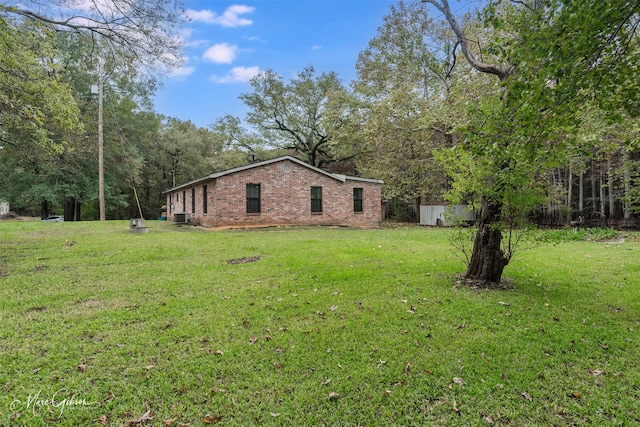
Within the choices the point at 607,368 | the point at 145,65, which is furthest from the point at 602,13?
the point at 145,65

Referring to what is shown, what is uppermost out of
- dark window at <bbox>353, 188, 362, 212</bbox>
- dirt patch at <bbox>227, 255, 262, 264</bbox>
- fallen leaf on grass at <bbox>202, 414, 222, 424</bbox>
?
dark window at <bbox>353, 188, 362, 212</bbox>

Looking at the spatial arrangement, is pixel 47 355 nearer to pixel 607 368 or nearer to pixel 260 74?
pixel 607 368

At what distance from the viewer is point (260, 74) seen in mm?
24484

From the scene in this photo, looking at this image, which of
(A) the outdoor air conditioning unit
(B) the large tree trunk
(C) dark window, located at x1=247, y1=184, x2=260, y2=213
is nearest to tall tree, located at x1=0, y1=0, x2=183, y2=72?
(B) the large tree trunk

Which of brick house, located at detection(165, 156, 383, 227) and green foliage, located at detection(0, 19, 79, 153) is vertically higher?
green foliage, located at detection(0, 19, 79, 153)

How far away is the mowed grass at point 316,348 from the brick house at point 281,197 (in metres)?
9.36

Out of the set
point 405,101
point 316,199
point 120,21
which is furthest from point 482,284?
point 316,199

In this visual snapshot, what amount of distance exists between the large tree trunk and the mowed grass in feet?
1.62

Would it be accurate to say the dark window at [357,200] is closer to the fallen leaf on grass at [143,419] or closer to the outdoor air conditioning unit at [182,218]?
the outdoor air conditioning unit at [182,218]

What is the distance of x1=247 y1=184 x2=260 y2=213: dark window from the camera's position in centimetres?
1564

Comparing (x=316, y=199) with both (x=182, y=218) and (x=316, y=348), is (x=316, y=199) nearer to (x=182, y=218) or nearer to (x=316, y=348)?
(x=182, y=218)

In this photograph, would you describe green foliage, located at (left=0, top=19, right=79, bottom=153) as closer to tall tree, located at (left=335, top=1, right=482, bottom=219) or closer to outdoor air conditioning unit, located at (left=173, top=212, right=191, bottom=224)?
outdoor air conditioning unit, located at (left=173, top=212, right=191, bottom=224)

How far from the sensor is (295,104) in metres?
24.8

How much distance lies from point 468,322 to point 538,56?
9.10 feet
